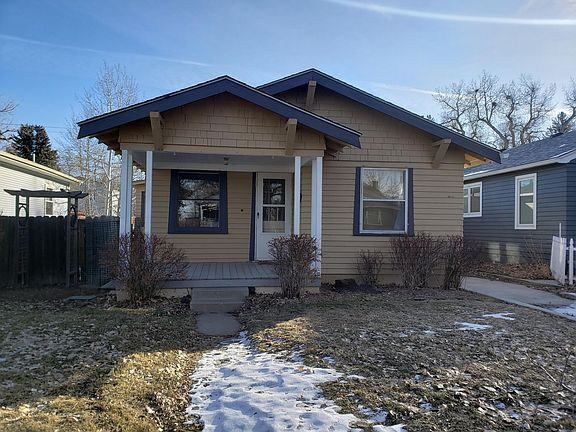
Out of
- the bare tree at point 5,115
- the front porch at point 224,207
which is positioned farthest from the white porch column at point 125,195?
the bare tree at point 5,115

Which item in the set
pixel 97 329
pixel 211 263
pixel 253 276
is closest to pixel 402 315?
pixel 253 276

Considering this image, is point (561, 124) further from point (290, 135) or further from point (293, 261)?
point (293, 261)

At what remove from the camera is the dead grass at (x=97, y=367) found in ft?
9.93

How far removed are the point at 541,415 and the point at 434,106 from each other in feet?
145

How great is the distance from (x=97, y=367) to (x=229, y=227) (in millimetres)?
6106

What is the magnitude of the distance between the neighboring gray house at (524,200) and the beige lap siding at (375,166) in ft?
13.6

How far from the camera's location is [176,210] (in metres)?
9.88

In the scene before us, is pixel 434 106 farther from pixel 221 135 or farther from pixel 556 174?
pixel 221 135

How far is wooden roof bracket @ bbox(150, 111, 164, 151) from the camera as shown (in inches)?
271

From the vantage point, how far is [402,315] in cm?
626

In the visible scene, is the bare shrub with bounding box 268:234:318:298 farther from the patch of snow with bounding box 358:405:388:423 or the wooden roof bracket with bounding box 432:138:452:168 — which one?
the patch of snow with bounding box 358:405:388:423

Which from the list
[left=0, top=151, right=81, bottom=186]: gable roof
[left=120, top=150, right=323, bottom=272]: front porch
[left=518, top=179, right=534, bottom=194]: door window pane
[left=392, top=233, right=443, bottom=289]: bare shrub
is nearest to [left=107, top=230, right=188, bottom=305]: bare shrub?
[left=120, top=150, right=323, bottom=272]: front porch

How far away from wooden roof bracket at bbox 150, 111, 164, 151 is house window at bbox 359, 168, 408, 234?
424cm

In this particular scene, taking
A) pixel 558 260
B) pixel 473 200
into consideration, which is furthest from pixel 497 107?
pixel 558 260
